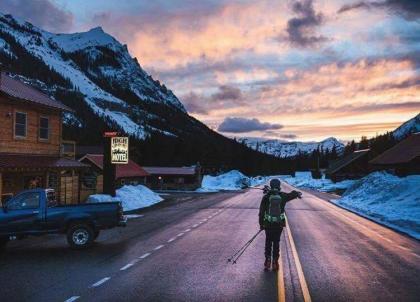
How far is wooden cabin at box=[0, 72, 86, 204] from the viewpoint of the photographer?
1067 inches

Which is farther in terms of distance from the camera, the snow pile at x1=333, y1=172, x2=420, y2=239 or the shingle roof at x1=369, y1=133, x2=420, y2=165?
the shingle roof at x1=369, y1=133, x2=420, y2=165

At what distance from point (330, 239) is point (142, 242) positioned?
20.7 ft

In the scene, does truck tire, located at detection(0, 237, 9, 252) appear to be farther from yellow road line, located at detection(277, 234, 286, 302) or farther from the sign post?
the sign post

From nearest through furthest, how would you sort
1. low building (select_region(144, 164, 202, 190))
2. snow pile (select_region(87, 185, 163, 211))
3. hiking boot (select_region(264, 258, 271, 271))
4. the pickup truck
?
hiking boot (select_region(264, 258, 271, 271)) < the pickup truck < snow pile (select_region(87, 185, 163, 211)) < low building (select_region(144, 164, 202, 190))

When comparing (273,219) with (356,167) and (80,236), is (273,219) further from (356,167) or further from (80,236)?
(356,167)

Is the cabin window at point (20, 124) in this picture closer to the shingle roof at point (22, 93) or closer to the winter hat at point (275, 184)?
the shingle roof at point (22, 93)

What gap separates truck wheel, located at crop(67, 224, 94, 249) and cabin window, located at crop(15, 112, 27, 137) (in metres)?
14.1

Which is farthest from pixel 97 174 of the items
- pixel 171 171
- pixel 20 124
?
pixel 171 171

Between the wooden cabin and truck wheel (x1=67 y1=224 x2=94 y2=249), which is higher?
the wooden cabin

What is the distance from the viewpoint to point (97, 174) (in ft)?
133

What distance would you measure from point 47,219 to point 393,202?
21.7 meters

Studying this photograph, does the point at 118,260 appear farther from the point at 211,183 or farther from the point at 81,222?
the point at 211,183

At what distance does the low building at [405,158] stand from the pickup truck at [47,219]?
44901 millimetres

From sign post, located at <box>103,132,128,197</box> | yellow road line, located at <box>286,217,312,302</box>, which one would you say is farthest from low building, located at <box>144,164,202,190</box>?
yellow road line, located at <box>286,217,312,302</box>
